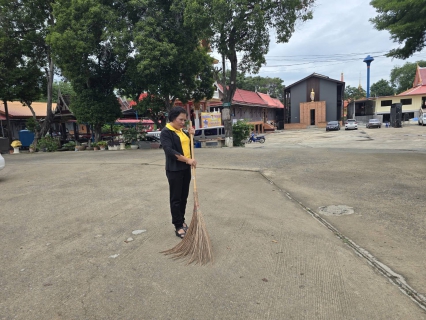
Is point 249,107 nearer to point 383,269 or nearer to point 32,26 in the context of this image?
point 32,26

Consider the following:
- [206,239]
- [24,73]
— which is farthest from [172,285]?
[24,73]

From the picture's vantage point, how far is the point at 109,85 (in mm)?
17078

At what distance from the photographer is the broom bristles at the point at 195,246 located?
298cm

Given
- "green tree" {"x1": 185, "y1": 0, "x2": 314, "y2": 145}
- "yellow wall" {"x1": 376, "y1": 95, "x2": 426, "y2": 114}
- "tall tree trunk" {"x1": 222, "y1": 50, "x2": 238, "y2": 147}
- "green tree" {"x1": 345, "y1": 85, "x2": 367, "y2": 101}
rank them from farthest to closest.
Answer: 1. "green tree" {"x1": 345, "y1": 85, "x2": 367, "y2": 101}
2. "yellow wall" {"x1": 376, "y1": 95, "x2": 426, "y2": 114}
3. "tall tree trunk" {"x1": 222, "y1": 50, "x2": 238, "y2": 147}
4. "green tree" {"x1": 185, "y1": 0, "x2": 314, "y2": 145}

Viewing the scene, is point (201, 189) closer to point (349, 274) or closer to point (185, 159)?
point (185, 159)

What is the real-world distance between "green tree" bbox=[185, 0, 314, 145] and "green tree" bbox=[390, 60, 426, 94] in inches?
1940

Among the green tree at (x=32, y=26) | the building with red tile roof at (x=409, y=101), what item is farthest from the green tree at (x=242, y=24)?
the building with red tile roof at (x=409, y=101)

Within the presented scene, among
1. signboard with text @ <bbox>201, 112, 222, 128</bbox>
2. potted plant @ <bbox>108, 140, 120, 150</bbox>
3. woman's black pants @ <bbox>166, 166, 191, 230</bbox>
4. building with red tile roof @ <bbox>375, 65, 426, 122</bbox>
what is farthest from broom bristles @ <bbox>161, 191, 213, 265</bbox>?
building with red tile roof @ <bbox>375, 65, 426, 122</bbox>

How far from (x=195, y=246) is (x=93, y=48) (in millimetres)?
14283

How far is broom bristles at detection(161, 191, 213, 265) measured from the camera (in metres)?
2.98

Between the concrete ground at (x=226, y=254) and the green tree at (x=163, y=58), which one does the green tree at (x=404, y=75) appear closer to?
the green tree at (x=163, y=58)

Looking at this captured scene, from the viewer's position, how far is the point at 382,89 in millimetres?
58094

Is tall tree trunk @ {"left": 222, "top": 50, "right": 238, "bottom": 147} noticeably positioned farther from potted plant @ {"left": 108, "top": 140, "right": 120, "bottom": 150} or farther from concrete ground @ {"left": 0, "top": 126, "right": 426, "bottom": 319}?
concrete ground @ {"left": 0, "top": 126, "right": 426, "bottom": 319}

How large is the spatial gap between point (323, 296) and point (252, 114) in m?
34.8
